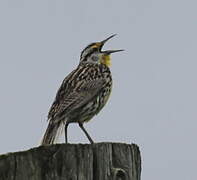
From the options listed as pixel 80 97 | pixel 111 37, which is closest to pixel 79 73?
pixel 80 97

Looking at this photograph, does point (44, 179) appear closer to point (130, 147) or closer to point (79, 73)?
point (130, 147)

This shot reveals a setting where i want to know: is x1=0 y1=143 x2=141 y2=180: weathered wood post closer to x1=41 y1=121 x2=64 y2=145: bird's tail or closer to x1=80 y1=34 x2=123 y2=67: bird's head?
x1=41 y1=121 x2=64 y2=145: bird's tail

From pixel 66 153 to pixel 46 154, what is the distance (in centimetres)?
16

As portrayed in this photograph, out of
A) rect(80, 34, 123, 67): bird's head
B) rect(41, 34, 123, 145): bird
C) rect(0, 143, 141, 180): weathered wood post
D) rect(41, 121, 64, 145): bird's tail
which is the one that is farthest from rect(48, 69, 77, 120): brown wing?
rect(0, 143, 141, 180): weathered wood post

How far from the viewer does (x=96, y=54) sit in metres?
10.8

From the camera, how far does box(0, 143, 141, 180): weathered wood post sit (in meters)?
4.61

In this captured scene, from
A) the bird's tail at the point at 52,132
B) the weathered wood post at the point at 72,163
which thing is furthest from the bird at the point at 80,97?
the weathered wood post at the point at 72,163

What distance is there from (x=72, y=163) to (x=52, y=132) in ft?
11.6

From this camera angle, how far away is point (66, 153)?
4.79m

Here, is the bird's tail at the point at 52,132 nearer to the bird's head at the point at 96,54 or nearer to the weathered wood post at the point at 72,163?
the bird's head at the point at 96,54

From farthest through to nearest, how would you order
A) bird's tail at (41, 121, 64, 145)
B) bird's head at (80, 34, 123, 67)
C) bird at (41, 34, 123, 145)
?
bird's head at (80, 34, 123, 67)
bird at (41, 34, 123, 145)
bird's tail at (41, 121, 64, 145)

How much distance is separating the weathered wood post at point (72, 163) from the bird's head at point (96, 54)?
5.54 metres

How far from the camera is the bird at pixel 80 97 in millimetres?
8734

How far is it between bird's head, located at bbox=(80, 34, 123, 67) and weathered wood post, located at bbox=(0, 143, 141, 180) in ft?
18.2
